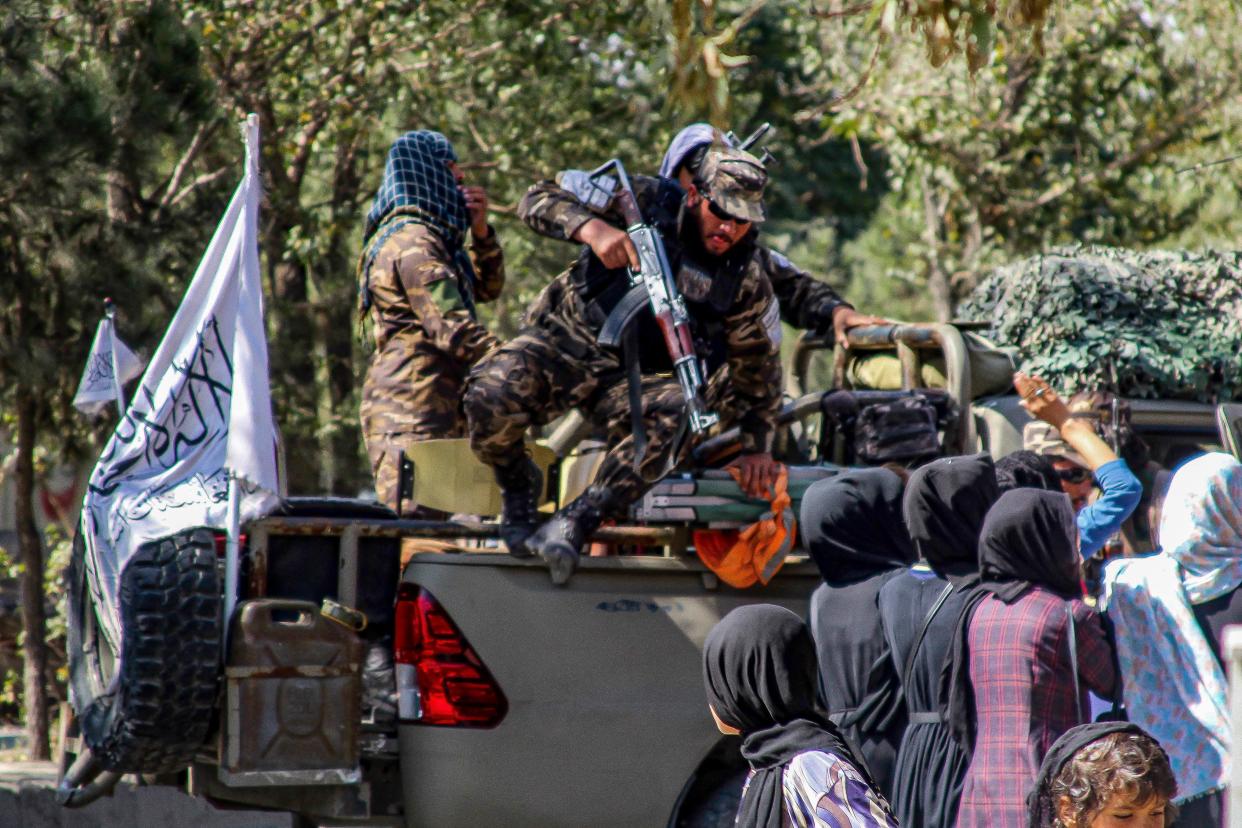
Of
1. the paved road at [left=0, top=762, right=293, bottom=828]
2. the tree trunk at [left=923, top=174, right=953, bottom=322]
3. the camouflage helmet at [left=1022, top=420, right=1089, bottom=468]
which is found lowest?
the paved road at [left=0, top=762, right=293, bottom=828]

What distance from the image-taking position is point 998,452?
6051 mm

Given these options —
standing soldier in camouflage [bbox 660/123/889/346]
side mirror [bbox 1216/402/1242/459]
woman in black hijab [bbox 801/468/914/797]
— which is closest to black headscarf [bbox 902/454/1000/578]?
woman in black hijab [bbox 801/468/914/797]

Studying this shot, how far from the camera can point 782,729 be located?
10.1 feet

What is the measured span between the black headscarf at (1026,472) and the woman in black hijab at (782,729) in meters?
2.30

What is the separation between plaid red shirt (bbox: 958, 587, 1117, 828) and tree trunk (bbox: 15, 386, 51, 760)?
22.4 ft

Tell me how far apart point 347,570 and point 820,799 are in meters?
2.44

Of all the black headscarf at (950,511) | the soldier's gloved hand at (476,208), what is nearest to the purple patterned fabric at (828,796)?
the black headscarf at (950,511)

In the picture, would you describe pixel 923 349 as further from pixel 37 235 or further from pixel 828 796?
pixel 37 235

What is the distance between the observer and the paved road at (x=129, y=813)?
17.6 feet

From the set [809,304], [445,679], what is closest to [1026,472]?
[809,304]

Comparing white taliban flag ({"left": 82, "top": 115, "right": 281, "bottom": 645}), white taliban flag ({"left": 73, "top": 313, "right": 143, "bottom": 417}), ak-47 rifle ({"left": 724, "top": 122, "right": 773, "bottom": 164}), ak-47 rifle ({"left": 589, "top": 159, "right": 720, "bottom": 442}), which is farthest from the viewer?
white taliban flag ({"left": 73, "top": 313, "right": 143, "bottom": 417})

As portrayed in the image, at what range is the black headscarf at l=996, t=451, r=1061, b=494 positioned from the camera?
5.29 metres

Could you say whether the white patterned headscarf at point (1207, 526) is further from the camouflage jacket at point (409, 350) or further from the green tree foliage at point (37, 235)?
the green tree foliage at point (37, 235)

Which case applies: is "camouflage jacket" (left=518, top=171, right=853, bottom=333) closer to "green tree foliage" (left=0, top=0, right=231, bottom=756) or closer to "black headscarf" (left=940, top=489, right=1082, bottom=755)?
"black headscarf" (left=940, top=489, right=1082, bottom=755)
